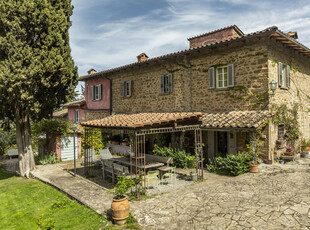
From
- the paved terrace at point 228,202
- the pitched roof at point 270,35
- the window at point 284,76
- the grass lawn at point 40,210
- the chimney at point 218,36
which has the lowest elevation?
the grass lawn at point 40,210

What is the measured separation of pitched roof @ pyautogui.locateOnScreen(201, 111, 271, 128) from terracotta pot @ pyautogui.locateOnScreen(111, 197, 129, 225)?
5.99m

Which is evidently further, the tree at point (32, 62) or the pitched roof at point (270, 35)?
Answer: the pitched roof at point (270, 35)

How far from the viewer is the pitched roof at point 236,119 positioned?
9.32 metres

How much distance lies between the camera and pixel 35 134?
13.4 metres

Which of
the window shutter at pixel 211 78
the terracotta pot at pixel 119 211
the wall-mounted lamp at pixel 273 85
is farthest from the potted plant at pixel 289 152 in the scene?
the terracotta pot at pixel 119 211

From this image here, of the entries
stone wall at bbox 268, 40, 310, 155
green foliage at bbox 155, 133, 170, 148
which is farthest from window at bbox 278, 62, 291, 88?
green foliage at bbox 155, 133, 170, 148

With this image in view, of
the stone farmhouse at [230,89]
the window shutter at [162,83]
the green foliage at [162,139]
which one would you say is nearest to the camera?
the stone farmhouse at [230,89]

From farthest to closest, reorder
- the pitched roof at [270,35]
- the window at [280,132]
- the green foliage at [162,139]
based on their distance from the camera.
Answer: the green foliage at [162,139]
the window at [280,132]
the pitched roof at [270,35]

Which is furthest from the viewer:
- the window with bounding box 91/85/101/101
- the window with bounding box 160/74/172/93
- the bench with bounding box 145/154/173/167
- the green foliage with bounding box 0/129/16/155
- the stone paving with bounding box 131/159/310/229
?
the window with bounding box 91/85/101/101

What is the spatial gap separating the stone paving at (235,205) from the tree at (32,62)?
275 inches

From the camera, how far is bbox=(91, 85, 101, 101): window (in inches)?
769

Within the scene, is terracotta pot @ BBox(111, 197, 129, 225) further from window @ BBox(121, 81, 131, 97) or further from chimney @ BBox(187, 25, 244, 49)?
chimney @ BBox(187, 25, 244, 49)

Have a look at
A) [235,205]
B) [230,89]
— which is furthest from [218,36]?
[235,205]

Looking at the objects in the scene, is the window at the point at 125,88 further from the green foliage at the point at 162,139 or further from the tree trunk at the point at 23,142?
the tree trunk at the point at 23,142
